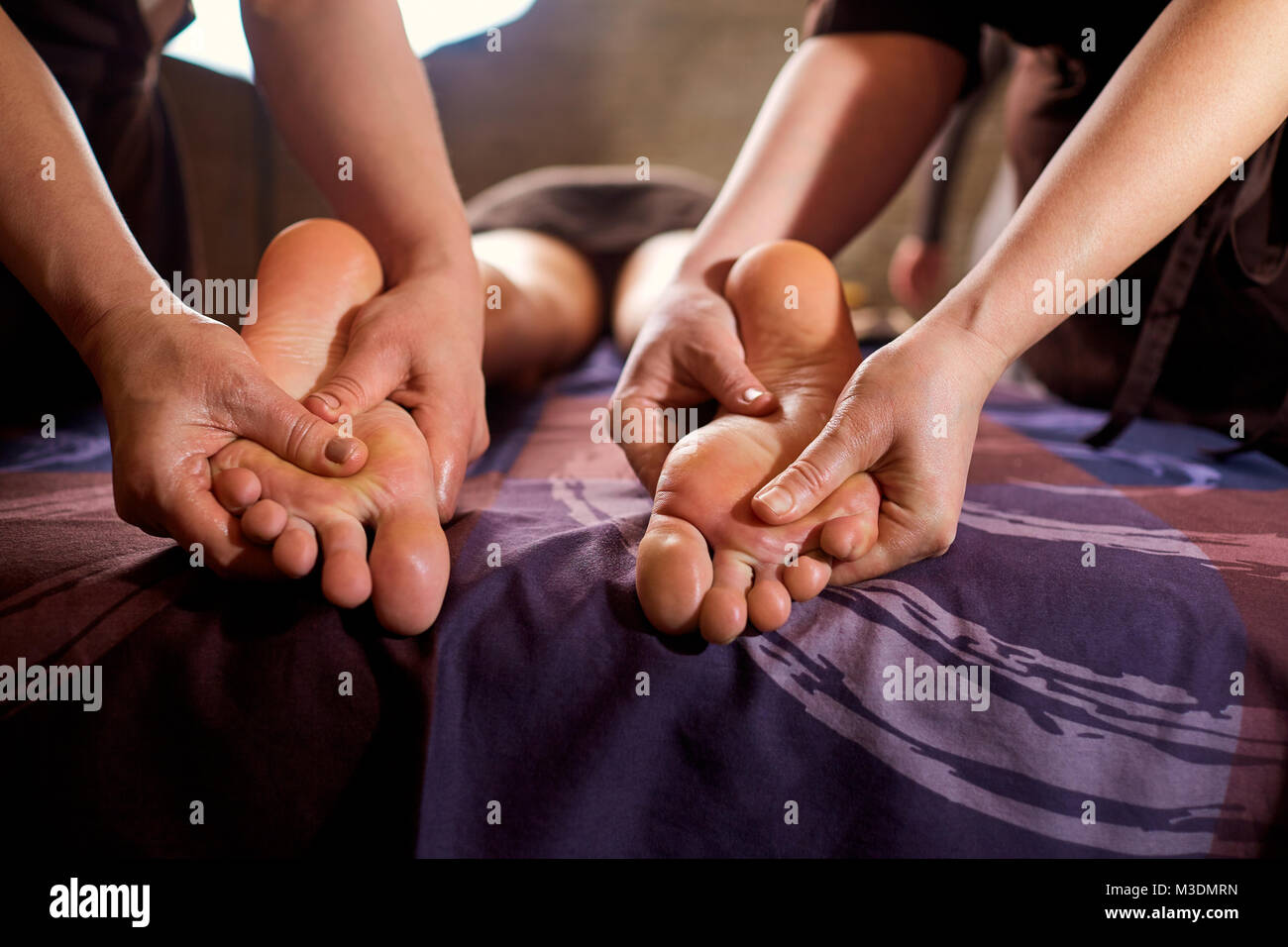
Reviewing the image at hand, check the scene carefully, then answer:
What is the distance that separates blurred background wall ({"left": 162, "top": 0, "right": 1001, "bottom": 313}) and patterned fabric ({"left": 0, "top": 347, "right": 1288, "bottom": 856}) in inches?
69.5

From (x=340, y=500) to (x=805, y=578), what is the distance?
0.26m

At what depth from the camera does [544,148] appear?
2.11m

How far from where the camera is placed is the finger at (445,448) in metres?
0.51

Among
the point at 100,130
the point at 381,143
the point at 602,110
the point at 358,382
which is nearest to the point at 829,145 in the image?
the point at 381,143

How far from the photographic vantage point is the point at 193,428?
45cm

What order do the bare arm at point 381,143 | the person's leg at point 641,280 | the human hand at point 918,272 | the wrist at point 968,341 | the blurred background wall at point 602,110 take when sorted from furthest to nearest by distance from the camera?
1. the blurred background wall at point 602,110
2. the human hand at point 918,272
3. the person's leg at point 641,280
4. the bare arm at point 381,143
5. the wrist at point 968,341

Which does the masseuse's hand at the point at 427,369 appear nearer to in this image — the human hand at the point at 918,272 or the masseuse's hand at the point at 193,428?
the masseuse's hand at the point at 193,428

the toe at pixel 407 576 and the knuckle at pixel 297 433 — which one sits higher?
the knuckle at pixel 297 433

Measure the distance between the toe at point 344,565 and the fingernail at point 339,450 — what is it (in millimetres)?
35

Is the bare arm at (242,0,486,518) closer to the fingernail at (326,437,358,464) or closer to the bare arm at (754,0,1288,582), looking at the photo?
the fingernail at (326,437,358,464)

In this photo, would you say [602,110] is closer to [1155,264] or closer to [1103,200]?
[1155,264]

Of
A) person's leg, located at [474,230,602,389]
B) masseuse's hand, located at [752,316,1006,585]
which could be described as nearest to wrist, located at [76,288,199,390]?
person's leg, located at [474,230,602,389]

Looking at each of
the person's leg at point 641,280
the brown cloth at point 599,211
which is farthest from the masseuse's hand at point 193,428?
the brown cloth at point 599,211

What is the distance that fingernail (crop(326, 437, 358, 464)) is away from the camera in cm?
44
